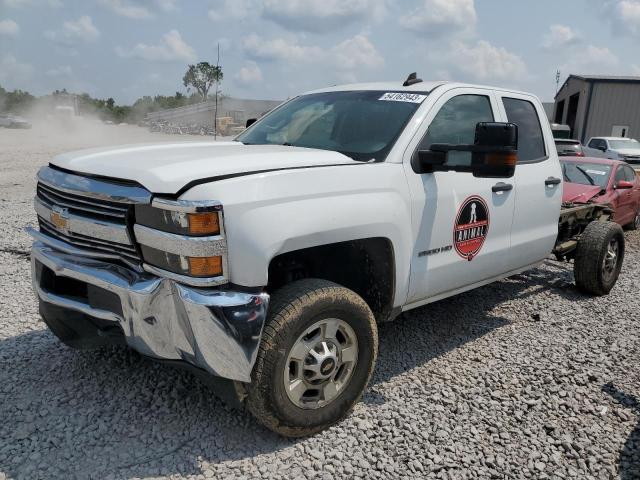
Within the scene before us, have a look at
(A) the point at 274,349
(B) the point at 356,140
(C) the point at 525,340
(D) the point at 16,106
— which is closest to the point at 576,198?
(C) the point at 525,340

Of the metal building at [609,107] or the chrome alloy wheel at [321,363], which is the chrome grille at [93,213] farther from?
the metal building at [609,107]

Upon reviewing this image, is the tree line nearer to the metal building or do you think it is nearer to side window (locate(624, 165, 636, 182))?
the metal building

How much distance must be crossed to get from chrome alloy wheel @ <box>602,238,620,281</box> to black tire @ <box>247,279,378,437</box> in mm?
3670

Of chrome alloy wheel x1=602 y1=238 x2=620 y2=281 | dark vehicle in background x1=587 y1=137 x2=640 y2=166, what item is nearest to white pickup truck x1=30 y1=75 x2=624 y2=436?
chrome alloy wheel x1=602 y1=238 x2=620 y2=281

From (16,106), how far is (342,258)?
6783 cm

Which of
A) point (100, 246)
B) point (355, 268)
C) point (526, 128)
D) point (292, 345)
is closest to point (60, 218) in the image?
point (100, 246)

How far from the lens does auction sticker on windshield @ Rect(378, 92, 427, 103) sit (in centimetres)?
367

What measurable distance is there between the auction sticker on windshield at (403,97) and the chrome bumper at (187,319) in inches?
72.3

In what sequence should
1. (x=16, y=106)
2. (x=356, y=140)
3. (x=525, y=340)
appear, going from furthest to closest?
1. (x=16, y=106)
2. (x=525, y=340)
3. (x=356, y=140)

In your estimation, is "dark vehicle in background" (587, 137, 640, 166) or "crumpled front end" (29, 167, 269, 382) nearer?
"crumpled front end" (29, 167, 269, 382)

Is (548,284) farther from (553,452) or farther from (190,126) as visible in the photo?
(190,126)

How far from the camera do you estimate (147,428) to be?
118 inches

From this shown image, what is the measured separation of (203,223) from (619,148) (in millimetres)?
21872

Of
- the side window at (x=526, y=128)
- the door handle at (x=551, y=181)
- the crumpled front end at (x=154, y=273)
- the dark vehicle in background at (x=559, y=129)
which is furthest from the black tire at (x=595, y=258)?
the dark vehicle in background at (x=559, y=129)
